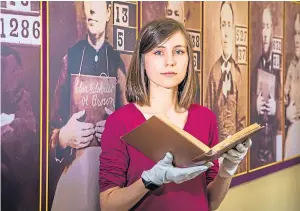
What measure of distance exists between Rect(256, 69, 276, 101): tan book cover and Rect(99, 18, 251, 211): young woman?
1145mm

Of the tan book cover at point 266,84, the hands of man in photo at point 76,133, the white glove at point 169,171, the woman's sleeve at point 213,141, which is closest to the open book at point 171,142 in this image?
the white glove at point 169,171

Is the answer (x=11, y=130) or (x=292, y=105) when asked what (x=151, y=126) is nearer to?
(x=11, y=130)

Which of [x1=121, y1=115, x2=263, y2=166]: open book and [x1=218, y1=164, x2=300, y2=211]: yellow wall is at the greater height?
[x1=121, y1=115, x2=263, y2=166]: open book

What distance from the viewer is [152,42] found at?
1.30 meters

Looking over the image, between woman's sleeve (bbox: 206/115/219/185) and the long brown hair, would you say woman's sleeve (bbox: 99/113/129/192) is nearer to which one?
the long brown hair

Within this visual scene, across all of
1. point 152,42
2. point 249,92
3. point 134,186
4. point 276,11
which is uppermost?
point 276,11

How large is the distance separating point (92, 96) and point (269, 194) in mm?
1600

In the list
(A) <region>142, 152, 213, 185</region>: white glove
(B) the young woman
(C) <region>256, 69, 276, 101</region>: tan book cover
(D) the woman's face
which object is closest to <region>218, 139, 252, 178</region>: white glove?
(B) the young woman

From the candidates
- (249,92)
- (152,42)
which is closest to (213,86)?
(249,92)

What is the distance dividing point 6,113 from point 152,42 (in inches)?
19.0

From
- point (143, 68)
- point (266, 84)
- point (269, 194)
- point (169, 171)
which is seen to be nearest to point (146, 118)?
point (143, 68)

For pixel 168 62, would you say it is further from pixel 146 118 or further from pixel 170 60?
pixel 146 118

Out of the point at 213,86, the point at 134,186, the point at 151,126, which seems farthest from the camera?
the point at 213,86

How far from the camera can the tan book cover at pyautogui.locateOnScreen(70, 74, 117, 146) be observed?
1486 mm
